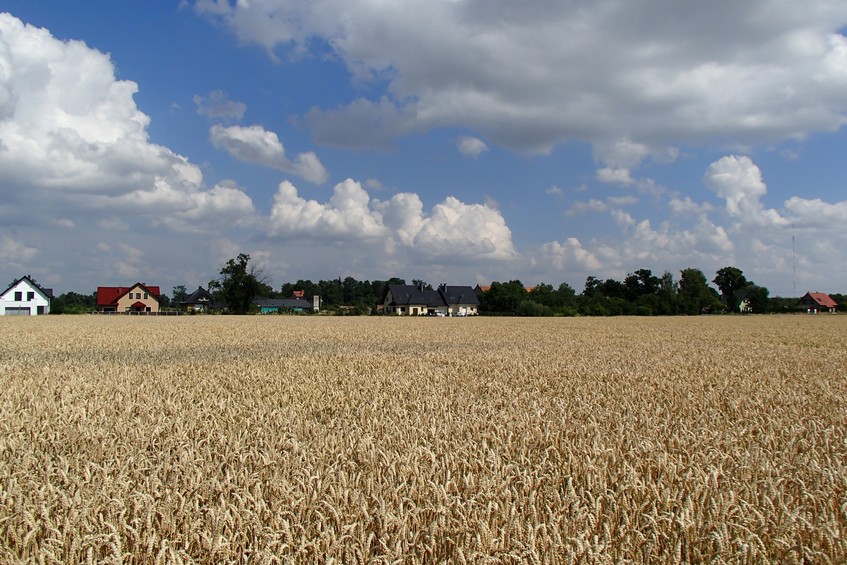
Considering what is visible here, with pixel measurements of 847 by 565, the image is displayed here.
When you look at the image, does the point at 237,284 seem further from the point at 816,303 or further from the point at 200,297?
the point at 816,303

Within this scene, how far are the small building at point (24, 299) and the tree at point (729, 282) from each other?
138 metres

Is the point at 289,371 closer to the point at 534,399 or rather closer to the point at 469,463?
the point at 534,399

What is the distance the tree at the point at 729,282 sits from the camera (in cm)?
13407

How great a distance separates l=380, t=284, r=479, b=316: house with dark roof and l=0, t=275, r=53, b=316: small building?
60.4 meters

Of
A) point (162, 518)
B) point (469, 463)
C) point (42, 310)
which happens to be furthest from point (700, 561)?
point (42, 310)

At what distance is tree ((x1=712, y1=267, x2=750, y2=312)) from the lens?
134075 millimetres

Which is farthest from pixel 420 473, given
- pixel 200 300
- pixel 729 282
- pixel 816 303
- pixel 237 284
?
pixel 816 303

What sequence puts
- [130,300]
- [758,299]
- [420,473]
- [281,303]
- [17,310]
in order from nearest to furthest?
[420,473] → [17,310] → [130,300] → [758,299] → [281,303]

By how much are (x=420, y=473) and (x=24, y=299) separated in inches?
3874

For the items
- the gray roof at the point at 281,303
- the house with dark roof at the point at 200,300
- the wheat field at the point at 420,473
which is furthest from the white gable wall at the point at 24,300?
the wheat field at the point at 420,473

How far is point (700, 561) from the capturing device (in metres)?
3.08

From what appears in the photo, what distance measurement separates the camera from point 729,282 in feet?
448

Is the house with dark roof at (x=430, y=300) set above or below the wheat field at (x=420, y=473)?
above

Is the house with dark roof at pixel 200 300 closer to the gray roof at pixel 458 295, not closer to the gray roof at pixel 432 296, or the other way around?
the gray roof at pixel 432 296
